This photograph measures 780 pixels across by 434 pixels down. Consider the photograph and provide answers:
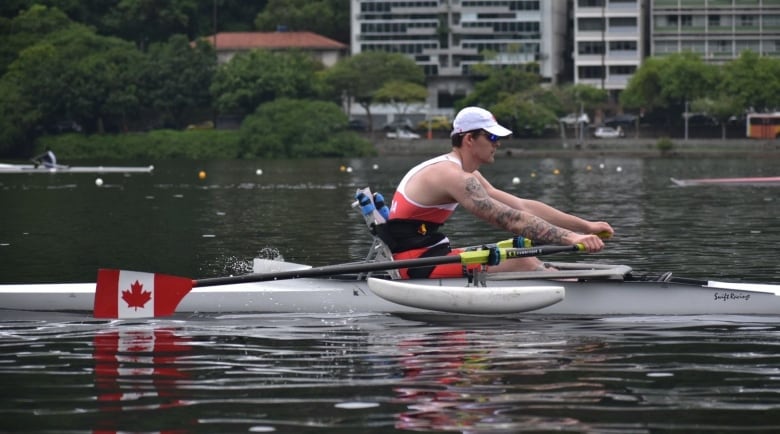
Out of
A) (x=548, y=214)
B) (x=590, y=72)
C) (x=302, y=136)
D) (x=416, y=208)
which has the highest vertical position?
(x=590, y=72)

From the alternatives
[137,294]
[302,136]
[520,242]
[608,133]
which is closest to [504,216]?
[520,242]

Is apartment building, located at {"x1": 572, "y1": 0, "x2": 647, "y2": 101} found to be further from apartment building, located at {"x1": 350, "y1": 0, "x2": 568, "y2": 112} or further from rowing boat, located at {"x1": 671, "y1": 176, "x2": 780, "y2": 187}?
rowing boat, located at {"x1": 671, "y1": 176, "x2": 780, "y2": 187}

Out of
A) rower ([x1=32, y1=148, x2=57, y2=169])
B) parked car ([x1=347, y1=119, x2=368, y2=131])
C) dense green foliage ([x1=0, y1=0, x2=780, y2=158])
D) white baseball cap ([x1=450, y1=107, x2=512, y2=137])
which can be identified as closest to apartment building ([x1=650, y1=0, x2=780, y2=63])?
dense green foliage ([x1=0, y1=0, x2=780, y2=158])

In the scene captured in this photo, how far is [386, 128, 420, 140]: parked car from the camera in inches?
4446

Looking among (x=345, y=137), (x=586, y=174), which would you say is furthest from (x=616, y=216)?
(x=345, y=137)

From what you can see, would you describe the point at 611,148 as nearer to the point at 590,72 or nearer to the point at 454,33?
the point at 590,72

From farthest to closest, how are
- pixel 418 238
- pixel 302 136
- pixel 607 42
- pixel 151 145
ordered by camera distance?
pixel 607 42
pixel 151 145
pixel 302 136
pixel 418 238

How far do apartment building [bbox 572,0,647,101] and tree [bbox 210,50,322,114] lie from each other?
25689mm

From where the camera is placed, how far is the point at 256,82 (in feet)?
371

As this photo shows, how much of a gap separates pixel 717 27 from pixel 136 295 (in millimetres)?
119067

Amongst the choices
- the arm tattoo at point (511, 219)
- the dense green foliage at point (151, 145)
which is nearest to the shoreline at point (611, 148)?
the dense green foliage at point (151, 145)

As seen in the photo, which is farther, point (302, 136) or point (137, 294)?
point (302, 136)

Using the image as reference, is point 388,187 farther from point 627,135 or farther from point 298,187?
point 627,135

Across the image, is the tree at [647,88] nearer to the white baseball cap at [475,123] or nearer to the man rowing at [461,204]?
the man rowing at [461,204]
